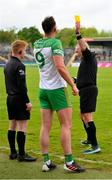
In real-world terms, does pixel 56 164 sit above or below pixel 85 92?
below

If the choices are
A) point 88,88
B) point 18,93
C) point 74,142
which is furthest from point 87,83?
point 74,142

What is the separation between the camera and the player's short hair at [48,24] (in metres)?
7.05

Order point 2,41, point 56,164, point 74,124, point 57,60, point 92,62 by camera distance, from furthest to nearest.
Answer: point 2,41
point 74,124
point 92,62
point 56,164
point 57,60

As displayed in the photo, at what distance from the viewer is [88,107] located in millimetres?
8609

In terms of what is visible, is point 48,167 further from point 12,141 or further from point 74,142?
point 74,142

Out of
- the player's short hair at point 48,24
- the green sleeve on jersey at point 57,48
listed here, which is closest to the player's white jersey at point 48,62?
the green sleeve on jersey at point 57,48

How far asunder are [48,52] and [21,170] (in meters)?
1.74

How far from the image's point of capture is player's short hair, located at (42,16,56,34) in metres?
7.05

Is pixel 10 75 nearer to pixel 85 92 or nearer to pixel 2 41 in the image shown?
pixel 85 92

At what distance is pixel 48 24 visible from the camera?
7.06 m

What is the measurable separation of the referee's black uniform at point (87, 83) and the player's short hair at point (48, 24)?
1505 mm

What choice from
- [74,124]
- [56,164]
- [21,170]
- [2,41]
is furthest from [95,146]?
[2,41]

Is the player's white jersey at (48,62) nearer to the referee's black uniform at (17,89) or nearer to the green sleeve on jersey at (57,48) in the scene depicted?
the green sleeve on jersey at (57,48)

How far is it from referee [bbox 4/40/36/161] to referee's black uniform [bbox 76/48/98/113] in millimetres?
1156
